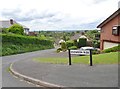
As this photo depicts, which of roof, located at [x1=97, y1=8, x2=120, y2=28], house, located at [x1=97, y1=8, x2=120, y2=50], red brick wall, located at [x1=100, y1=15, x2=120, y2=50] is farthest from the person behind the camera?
red brick wall, located at [x1=100, y1=15, x2=120, y2=50]

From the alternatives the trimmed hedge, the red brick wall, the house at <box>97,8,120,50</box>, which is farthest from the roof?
the trimmed hedge

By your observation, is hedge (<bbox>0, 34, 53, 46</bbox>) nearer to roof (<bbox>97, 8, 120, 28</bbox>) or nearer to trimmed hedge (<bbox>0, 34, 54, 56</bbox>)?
trimmed hedge (<bbox>0, 34, 54, 56</bbox>)

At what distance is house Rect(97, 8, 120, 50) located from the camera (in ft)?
117

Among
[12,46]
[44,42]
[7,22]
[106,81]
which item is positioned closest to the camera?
[106,81]

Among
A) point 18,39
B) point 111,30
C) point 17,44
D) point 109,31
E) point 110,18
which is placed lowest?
point 17,44

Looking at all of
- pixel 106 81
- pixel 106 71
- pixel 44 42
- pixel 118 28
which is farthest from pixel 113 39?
pixel 44 42

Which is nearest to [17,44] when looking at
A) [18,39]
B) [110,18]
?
[18,39]

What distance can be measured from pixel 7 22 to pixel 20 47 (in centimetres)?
3567

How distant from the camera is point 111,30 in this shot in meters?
38.0

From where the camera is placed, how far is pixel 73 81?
33.8ft

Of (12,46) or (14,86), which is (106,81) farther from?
(12,46)

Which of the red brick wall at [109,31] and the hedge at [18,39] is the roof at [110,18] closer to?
the red brick wall at [109,31]

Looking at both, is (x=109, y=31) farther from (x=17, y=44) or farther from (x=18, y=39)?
(x=18, y=39)

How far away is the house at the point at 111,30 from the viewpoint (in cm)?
3553
